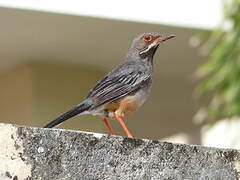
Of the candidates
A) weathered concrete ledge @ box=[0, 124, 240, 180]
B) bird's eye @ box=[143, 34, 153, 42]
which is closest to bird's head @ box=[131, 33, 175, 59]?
bird's eye @ box=[143, 34, 153, 42]

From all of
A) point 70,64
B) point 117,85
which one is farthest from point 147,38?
point 70,64

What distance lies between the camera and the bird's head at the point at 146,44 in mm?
5660

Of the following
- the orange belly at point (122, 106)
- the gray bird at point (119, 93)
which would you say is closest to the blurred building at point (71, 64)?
the gray bird at point (119, 93)

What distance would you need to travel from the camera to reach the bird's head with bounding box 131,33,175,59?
5660 mm

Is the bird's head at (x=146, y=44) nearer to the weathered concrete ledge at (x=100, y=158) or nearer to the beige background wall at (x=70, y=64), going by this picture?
the weathered concrete ledge at (x=100, y=158)

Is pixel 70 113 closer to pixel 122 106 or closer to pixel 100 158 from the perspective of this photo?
pixel 122 106

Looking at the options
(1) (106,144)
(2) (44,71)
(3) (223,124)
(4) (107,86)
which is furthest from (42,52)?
(1) (106,144)

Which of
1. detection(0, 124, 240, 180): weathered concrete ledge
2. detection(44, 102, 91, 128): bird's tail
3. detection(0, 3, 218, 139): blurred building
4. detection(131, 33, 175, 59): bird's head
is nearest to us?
detection(0, 124, 240, 180): weathered concrete ledge

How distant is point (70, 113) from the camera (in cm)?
464

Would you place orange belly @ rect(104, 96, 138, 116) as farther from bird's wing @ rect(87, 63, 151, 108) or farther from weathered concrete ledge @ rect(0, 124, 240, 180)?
weathered concrete ledge @ rect(0, 124, 240, 180)

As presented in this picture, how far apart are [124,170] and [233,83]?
6043 millimetres

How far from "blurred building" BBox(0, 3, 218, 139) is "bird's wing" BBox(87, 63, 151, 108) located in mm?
5795

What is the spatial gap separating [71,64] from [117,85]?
9.03m

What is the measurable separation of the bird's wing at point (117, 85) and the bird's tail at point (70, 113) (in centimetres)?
9
